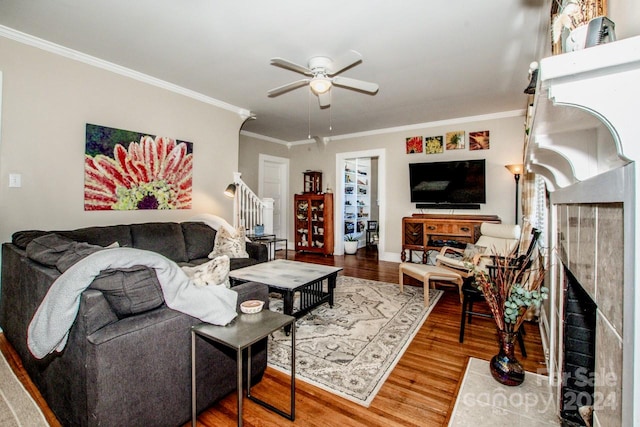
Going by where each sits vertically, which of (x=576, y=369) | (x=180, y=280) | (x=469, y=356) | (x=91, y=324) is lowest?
(x=469, y=356)

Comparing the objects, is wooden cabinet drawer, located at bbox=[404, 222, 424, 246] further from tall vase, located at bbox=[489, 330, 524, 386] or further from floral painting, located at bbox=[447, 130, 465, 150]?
tall vase, located at bbox=[489, 330, 524, 386]

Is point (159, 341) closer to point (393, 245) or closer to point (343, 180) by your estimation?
point (393, 245)

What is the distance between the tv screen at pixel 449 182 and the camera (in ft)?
16.3

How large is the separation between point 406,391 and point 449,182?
4.09 metres

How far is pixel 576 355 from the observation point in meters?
1.41

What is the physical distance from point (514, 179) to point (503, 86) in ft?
5.52

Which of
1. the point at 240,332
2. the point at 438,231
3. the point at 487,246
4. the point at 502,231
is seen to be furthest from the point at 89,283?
the point at 438,231

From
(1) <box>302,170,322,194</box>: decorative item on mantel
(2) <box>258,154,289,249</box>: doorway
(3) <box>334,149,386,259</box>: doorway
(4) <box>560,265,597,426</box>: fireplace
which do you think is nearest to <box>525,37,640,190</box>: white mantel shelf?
(4) <box>560,265,597,426</box>: fireplace

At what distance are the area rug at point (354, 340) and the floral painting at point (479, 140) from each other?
278 centimetres

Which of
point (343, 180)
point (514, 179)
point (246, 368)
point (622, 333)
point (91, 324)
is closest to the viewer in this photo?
point (622, 333)

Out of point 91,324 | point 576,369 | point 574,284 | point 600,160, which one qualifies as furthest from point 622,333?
point 91,324

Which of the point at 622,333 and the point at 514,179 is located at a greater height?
the point at 514,179

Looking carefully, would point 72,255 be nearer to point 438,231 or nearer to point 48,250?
point 48,250

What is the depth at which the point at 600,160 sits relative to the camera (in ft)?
3.44
